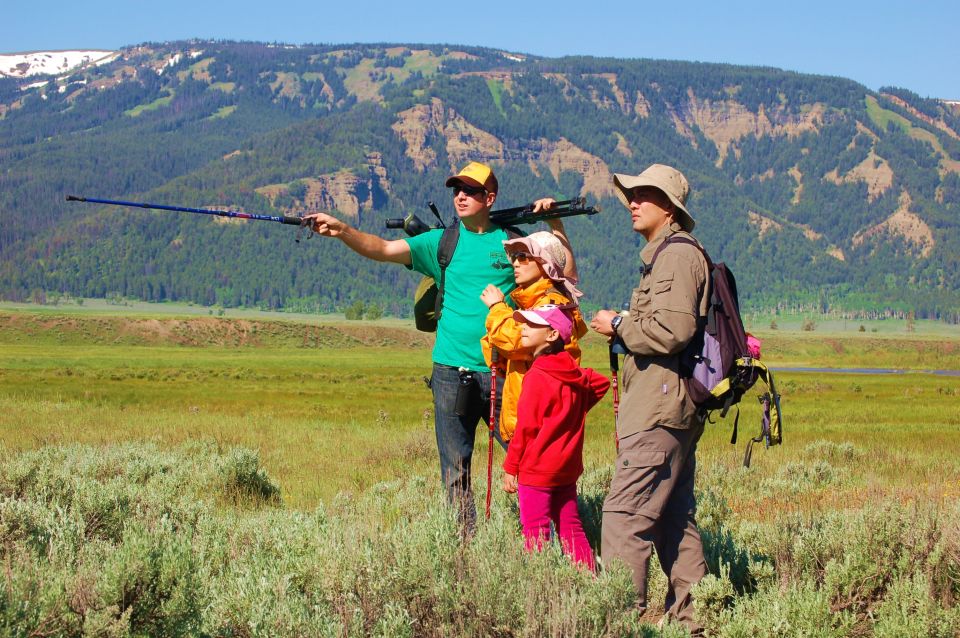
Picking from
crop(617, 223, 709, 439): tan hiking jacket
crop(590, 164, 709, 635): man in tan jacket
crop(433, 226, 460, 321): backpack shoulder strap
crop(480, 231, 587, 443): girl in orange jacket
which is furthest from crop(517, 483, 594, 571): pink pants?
crop(433, 226, 460, 321): backpack shoulder strap

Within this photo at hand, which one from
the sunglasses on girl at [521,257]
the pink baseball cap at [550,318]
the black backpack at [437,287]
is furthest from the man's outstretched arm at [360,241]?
the pink baseball cap at [550,318]

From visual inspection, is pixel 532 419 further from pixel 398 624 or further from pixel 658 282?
pixel 398 624

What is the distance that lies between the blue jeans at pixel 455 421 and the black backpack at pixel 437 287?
0.38 m

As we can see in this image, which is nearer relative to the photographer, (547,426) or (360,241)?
(547,426)

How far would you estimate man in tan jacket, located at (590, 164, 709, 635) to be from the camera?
5.11 m

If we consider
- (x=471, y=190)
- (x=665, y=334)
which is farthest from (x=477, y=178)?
(x=665, y=334)

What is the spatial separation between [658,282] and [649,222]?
0.48m

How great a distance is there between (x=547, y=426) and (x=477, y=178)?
1736 millimetres

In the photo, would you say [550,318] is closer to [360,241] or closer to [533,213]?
[533,213]

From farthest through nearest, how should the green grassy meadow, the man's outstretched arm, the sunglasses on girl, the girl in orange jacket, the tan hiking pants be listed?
→ the man's outstretched arm < the sunglasses on girl < the girl in orange jacket < the tan hiking pants < the green grassy meadow

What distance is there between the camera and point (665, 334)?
5047 mm

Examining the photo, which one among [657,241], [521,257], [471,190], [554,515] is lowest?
[554,515]

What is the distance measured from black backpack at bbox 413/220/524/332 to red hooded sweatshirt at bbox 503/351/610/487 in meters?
1.09

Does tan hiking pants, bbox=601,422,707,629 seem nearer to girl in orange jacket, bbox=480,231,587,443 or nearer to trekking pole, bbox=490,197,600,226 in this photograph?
girl in orange jacket, bbox=480,231,587,443
